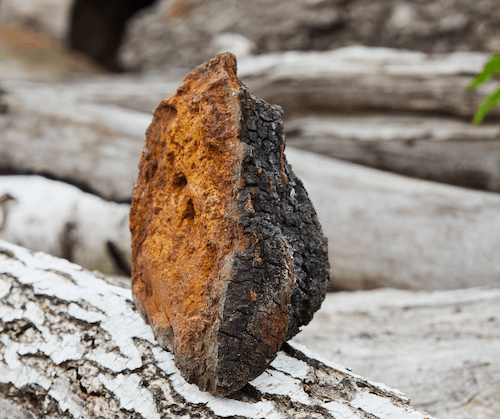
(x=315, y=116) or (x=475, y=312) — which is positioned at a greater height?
(x=315, y=116)

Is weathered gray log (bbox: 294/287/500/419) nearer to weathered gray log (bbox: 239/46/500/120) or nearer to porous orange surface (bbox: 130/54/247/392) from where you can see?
porous orange surface (bbox: 130/54/247/392)

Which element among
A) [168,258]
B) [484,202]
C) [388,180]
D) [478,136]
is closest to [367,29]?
[478,136]

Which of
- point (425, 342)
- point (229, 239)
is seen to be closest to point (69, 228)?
point (229, 239)

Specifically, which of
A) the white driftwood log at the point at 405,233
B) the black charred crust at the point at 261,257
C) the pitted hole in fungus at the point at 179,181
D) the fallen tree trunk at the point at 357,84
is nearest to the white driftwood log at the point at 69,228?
the fallen tree trunk at the point at 357,84

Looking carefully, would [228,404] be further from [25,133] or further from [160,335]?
[25,133]

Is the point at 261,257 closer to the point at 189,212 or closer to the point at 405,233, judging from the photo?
the point at 189,212

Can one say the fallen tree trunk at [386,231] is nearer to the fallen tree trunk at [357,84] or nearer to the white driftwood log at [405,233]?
the white driftwood log at [405,233]
